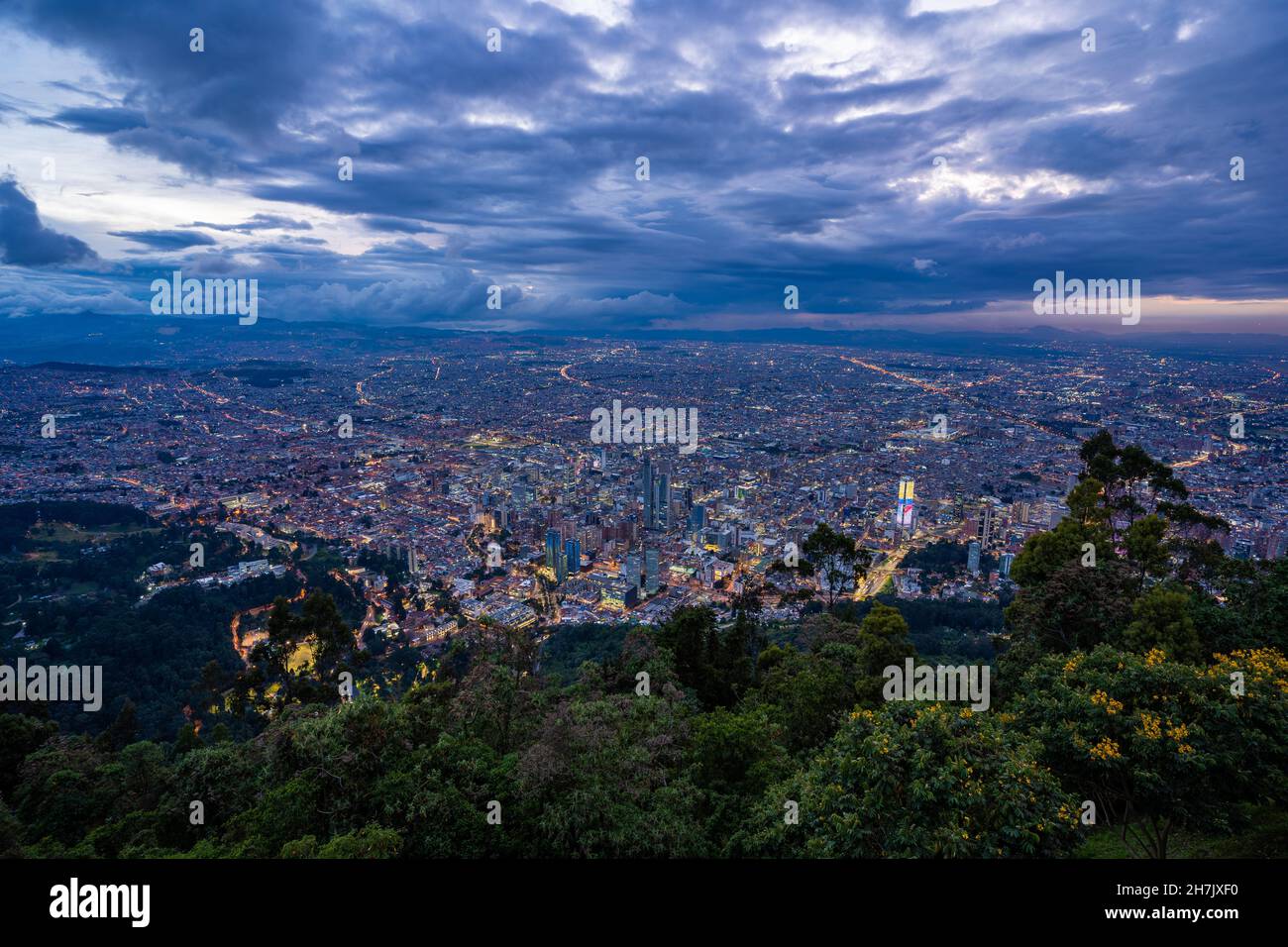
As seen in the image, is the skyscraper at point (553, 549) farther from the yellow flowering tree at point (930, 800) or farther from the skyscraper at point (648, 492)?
the yellow flowering tree at point (930, 800)

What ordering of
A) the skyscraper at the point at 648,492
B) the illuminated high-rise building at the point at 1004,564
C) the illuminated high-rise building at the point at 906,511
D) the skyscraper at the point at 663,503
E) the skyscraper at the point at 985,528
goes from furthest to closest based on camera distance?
the skyscraper at the point at 648,492 → the skyscraper at the point at 663,503 → the illuminated high-rise building at the point at 906,511 → the skyscraper at the point at 985,528 → the illuminated high-rise building at the point at 1004,564

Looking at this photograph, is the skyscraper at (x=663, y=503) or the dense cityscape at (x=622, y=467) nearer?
the dense cityscape at (x=622, y=467)

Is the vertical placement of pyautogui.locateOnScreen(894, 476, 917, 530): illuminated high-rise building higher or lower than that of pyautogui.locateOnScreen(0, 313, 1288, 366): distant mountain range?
lower

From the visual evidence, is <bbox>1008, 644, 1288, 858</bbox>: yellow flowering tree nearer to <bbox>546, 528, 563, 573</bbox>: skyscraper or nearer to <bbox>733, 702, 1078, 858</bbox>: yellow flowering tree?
<bbox>733, 702, 1078, 858</bbox>: yellow flowering tree

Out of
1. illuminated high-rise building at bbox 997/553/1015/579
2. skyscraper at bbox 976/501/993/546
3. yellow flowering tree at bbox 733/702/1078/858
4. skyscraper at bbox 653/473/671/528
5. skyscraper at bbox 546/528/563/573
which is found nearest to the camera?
yellow flowering tree at bbox 733/702/1078/858

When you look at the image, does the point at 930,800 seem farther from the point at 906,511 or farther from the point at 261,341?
the point at 261,341

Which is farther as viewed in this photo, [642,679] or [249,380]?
[249,380]

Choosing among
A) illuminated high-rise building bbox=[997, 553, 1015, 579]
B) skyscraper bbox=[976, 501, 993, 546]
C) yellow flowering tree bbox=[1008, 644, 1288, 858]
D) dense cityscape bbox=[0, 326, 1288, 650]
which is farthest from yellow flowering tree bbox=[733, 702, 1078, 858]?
skyscraper bbox=[976, 501, 993, 546]

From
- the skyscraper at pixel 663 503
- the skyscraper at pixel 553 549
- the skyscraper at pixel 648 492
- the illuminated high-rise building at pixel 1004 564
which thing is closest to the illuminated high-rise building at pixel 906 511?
the illuminated high-rise building at pixel 1004 564

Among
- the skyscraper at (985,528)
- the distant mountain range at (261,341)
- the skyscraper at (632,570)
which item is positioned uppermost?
the distant mountain range at (261,341)
